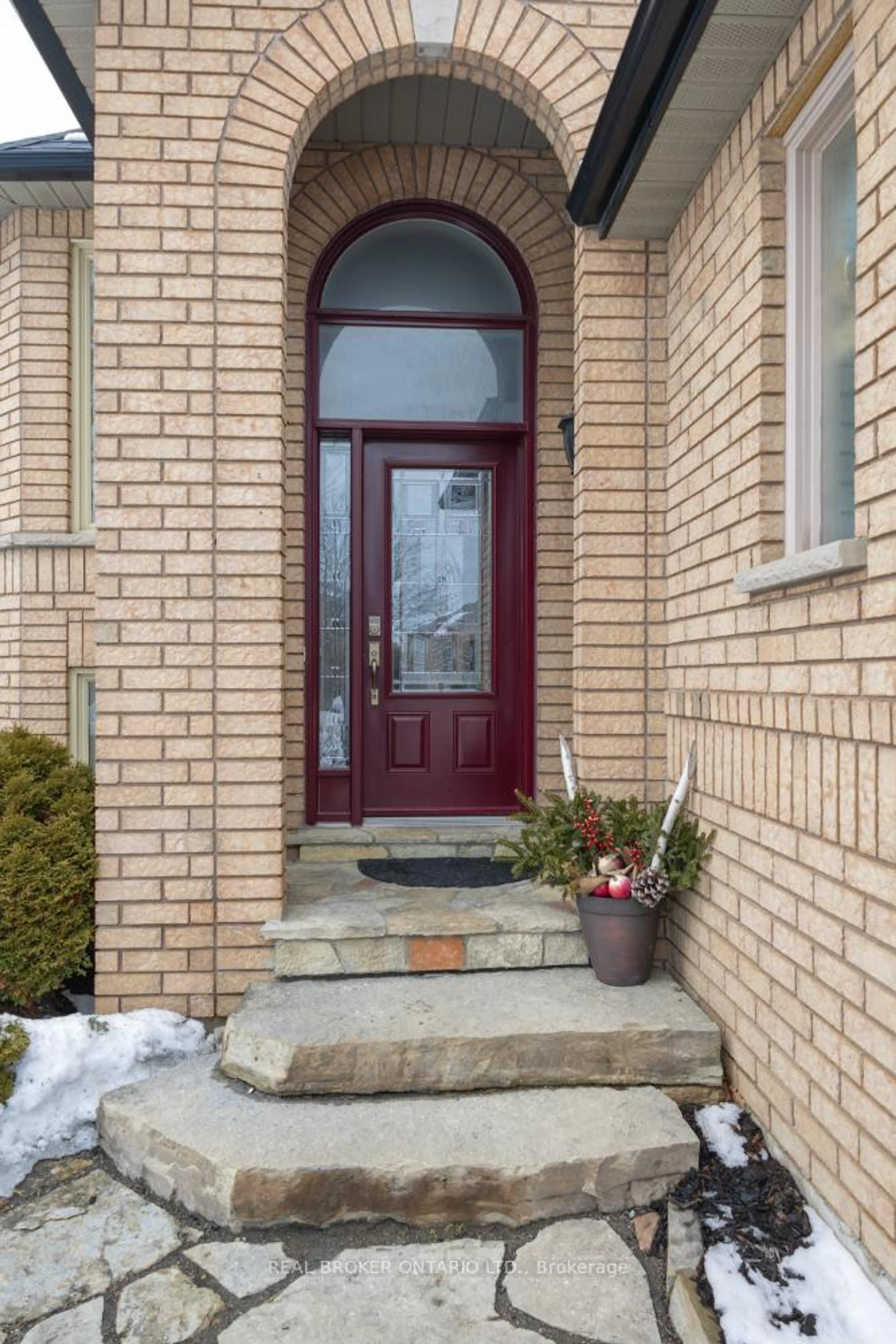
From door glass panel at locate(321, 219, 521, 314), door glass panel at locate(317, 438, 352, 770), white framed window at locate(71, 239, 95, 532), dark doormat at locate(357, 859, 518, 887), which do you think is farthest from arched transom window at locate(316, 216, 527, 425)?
dark doormat at locate(357, 859, 518, 887)

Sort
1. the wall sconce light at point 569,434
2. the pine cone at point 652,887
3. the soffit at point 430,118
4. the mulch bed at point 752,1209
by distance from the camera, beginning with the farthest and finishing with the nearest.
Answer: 1. the soffit at point 430,118
2. the wall sconce light at point 569,434
3. the pine cone at point 652,887
4. the mulch bed at point 752,1209

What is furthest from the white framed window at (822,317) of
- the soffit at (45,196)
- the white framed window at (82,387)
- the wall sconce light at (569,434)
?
the white framed window at (82,387)

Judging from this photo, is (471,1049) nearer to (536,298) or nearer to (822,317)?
(822,317)

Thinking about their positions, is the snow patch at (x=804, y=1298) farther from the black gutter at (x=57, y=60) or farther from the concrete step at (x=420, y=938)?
the black gutter at (x=57, y=60)

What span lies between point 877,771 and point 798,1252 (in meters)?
1.17

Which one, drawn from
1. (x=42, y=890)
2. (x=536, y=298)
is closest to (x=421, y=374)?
(x=536, y=298)

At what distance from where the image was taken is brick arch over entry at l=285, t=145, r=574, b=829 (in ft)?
15.8

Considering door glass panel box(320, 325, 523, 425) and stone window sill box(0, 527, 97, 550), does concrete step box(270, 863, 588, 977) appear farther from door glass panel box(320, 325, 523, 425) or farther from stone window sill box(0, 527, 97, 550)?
door glass panel box(320, 325, 523, 425)

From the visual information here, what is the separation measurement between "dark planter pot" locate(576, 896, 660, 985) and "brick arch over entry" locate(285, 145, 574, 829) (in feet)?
5.25

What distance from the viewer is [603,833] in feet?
11.1

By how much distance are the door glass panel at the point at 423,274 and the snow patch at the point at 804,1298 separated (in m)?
4.38

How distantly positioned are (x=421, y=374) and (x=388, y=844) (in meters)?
2.47

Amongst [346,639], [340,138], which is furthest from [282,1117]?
[340,138]

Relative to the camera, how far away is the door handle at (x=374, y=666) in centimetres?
501
